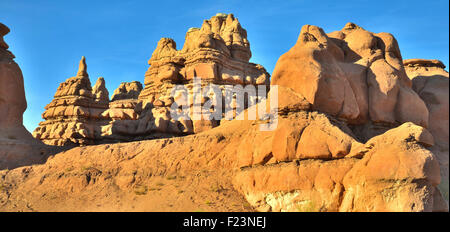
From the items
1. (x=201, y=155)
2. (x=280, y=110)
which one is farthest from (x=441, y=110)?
(x=201, y=155)

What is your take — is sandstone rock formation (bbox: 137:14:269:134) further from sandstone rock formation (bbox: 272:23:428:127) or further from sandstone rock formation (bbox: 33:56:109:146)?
sandstone rock formation (bbox: 272:23:428:127)

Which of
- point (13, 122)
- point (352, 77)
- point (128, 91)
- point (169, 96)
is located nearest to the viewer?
point (352, 77)

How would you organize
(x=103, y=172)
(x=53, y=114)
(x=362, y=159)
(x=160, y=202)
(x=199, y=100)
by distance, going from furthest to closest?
(x=53, y=114)
(x=199, y=100)
(x=103, y=172)
(x=160, y=202)
(x=362, y=159)

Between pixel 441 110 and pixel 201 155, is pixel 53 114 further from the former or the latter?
pixel 441 110

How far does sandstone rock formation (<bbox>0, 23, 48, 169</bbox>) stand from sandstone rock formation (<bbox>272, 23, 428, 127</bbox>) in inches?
449

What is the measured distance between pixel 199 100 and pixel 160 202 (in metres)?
12.7

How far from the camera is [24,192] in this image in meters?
18.3

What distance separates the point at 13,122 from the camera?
21.8m

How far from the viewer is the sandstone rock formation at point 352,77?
53.9 feet

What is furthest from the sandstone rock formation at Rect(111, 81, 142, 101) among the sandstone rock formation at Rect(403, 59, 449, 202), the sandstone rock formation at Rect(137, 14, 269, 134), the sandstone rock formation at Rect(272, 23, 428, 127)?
the sandstone rock formation at Rect(272, 23, 428, 127)

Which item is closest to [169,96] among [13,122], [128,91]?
[13,122]

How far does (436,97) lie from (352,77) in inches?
185

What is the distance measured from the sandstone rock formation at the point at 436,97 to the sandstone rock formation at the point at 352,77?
3.91 feet

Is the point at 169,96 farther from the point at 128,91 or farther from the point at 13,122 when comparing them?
the point at 128,91
